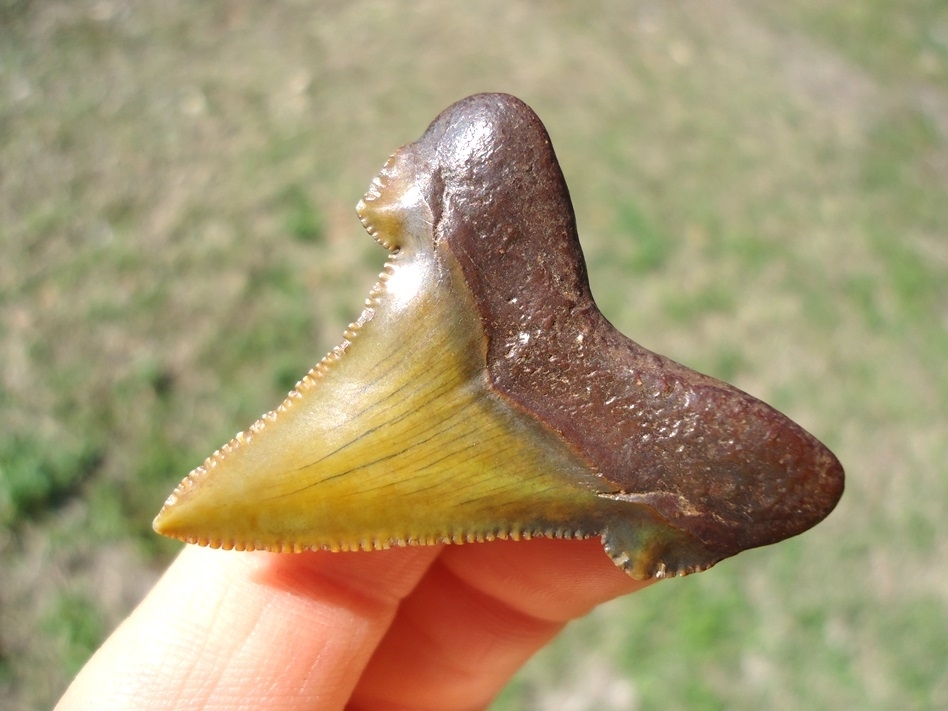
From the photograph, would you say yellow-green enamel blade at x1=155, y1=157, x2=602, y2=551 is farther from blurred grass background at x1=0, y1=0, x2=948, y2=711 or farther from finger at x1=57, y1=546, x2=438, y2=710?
blurred grass background at x1=0, y1=0, x2=948, y2=711

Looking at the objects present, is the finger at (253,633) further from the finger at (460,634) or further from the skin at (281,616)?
the finger at (460,634)

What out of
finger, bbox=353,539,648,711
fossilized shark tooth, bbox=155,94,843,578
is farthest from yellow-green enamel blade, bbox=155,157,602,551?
finger, bbox=353,539,648,711

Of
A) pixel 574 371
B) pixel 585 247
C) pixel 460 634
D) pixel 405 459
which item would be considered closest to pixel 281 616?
pixel 460 634

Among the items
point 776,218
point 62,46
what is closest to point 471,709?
point 776,218

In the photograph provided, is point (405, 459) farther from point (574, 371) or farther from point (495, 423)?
point (574, 371)

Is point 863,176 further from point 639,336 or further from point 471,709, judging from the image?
point 471,709

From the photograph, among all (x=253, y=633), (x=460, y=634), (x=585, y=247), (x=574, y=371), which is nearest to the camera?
(x=574, y=371)
